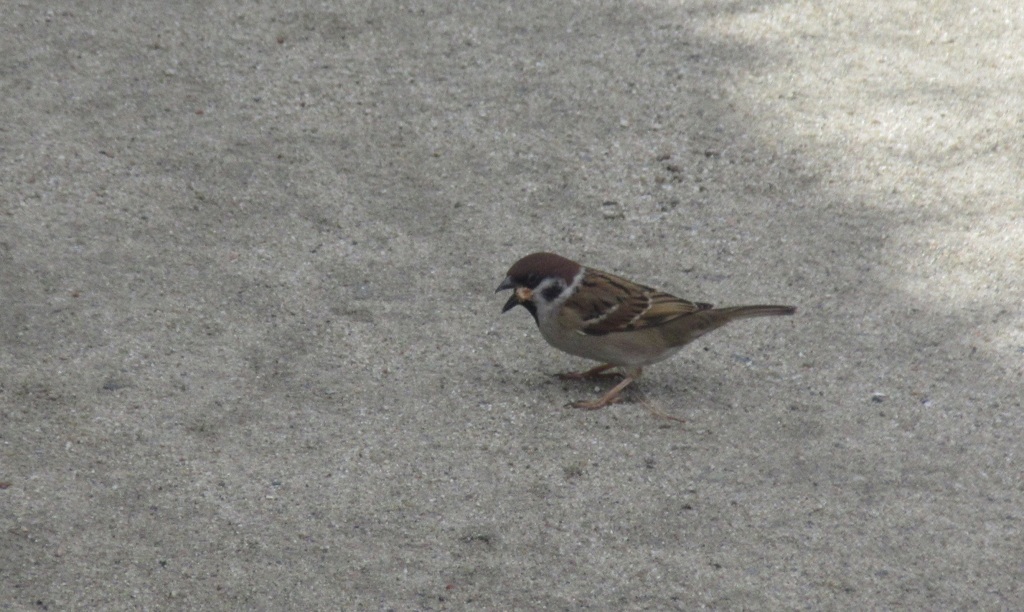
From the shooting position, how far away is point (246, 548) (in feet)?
11.6

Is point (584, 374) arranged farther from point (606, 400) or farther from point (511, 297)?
point (511, 297)

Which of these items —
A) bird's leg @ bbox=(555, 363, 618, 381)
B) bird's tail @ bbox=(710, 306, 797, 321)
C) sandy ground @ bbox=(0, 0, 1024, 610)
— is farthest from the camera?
bird's leg @ bbox=(555, 363, 618, 381)

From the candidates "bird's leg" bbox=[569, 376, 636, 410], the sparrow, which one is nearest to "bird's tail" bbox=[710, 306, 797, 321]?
the sparrow

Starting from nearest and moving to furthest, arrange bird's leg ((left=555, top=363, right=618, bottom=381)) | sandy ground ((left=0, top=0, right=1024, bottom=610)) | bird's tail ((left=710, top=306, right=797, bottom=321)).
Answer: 1. sandy ground ((left=0, top=0, right=1024, bottom=610))
2. bird's tail ((left=710, top=306, right=797, bottom=321))
3. bird's leg ((left=555, top=363, right=618, bottom=381))

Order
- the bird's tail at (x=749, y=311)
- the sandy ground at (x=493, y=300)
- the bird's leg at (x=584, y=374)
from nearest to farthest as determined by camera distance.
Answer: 1. the sandy ground at (x=493, y=300)
2. the bird's tail at (x=749, y=311)
3. the bird's leg at (x=584, y=374)

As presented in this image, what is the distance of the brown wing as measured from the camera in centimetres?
423

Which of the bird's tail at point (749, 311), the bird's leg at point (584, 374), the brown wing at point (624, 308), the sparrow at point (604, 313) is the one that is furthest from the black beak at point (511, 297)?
the bird's tail at point (749, 311)

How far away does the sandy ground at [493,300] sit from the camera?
11.7 ft

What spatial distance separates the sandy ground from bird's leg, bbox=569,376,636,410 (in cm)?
4

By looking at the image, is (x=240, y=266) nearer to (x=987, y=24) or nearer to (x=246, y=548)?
(x=246, y=548)

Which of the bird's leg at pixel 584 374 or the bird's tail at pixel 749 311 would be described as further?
the bird's leg at pixel 584 374

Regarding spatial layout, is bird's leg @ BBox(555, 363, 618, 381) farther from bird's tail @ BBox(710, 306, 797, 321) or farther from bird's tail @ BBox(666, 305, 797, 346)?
bird's tail @ BBox(710, 306, 797, 321)

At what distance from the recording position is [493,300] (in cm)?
482

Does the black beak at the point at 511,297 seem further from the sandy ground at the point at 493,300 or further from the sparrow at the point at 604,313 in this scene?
the sandy ground at the point at 493,300
